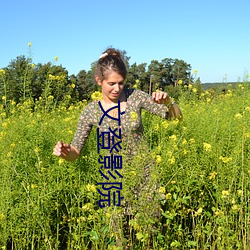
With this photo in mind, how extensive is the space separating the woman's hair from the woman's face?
23 mm

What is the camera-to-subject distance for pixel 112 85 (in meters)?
2.29

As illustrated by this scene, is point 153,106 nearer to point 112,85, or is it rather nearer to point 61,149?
point 112,85

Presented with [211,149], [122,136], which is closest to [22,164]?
[122,136]

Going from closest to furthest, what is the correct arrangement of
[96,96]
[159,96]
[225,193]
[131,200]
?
[131,200], [225,193], [159,96], [96,96]

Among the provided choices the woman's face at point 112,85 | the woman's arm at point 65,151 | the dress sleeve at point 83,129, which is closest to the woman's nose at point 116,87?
the woman's face at point 112,85

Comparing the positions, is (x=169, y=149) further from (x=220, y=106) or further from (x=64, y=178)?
(x=220, y=106)

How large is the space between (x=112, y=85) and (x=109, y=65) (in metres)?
0.12

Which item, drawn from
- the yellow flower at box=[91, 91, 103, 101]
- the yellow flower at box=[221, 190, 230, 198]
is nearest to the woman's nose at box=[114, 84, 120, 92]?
the yellow flower at box=[91, 91, 103, 101]

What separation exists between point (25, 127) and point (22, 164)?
0.68m

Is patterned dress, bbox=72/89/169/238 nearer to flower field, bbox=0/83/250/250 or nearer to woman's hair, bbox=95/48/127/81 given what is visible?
flower field, bbox=0/83/250/250

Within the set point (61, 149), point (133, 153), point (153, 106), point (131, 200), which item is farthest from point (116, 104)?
point (131, 200)

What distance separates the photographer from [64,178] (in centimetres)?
246

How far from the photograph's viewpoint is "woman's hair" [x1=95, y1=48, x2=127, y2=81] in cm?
227

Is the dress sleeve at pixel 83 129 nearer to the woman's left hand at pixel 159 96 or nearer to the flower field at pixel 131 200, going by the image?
the flower field at pixel 131 200
